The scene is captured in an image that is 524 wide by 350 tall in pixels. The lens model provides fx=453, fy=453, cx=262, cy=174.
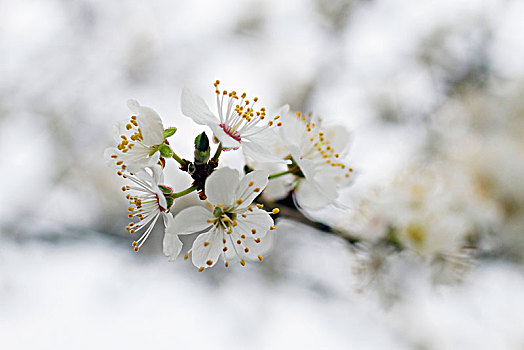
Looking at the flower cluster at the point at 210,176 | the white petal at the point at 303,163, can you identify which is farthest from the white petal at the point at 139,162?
the white petal at the point at 303,163

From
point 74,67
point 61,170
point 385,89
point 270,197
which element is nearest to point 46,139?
point 61,170

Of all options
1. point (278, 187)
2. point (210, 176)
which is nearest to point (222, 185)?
point (210, 176)

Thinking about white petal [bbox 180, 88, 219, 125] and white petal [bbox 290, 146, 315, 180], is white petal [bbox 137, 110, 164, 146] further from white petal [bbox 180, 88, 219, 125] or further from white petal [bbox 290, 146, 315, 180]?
white petal [bbox 290, 146, 315, 180]

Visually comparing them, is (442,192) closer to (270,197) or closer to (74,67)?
(270,197)

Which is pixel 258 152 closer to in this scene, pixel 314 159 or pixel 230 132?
pixel 230 132

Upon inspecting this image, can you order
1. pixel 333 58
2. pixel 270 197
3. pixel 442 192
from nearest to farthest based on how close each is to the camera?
pixel 270 197 → pixel 442 192 → pixel 333 58

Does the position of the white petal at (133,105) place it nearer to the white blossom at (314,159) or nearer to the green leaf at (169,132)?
the green leaf at (169,132)
